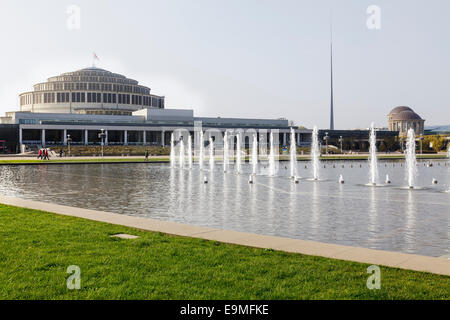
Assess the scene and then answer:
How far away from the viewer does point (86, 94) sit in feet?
440

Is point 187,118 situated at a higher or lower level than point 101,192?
higher

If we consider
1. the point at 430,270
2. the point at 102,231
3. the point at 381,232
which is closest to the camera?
the point at 430,270

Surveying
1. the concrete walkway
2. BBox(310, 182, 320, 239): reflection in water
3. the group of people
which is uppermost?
the group of people

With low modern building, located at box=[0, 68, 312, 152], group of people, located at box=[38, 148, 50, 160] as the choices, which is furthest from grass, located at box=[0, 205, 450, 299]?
low modern building, located at box=[0, 68, 312, 152]

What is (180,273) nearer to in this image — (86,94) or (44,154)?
(44,154)

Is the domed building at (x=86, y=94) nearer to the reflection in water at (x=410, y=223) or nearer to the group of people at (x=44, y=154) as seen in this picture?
the group of people at (x=44, y=154)

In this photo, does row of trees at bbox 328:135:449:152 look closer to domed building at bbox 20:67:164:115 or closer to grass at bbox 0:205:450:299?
domed building at bbox 20:67:164:115

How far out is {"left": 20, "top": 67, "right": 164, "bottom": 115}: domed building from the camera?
134 m

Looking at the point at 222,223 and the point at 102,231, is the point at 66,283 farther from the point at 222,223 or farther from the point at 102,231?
the point at 222,223

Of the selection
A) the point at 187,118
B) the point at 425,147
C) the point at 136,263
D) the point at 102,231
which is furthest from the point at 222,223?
the point at 425,147

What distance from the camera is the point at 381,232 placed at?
486 inches

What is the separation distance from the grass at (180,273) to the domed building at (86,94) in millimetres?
126994

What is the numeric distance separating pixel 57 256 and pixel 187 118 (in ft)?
388

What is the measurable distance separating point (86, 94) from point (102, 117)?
17.7 m
